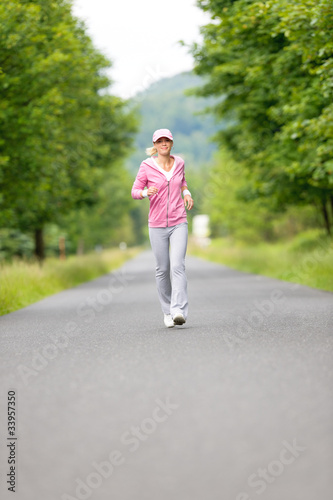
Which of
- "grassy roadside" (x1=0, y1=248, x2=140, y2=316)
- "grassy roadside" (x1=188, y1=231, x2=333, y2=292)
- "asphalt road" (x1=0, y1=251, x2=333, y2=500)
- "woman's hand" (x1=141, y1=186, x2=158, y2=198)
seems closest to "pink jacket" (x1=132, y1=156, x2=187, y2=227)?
"woman's hand" (x1=141, y1=186, x2=158, y2=198)

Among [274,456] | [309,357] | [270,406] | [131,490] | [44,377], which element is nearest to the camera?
[131,490]

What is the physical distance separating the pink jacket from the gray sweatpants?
0.11 meters

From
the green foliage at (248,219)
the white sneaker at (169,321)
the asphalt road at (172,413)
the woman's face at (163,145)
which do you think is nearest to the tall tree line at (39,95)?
the woman's face at (163,145)

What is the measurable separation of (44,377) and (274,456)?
8.65 feet

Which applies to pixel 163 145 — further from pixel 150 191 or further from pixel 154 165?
pixel 150 191

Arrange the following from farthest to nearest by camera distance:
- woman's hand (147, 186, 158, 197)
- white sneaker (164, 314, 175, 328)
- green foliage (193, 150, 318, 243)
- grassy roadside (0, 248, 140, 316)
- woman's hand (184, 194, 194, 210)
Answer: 1. green foliage (193, 150, 318, 243)
2. grassy roadside (0, 248, 140, 316)
3. white sneaker (164, 314, 175, 328)
4. woman's hand (184, 194, 194, 210)
5. woman's hand (147, 186, 158, 197)

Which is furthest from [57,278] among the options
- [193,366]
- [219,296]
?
[193,366]

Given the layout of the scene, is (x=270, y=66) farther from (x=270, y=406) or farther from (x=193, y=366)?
(x=270, y=406)

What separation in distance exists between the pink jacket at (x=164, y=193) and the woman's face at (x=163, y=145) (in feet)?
0.67

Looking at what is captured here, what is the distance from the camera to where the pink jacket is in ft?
29.0

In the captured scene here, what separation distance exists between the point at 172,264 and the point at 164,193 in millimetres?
860

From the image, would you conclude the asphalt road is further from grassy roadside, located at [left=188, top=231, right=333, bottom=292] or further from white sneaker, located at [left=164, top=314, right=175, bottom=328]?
grassy roadside, located at [left=188, top=231, right=333, bottom=292]

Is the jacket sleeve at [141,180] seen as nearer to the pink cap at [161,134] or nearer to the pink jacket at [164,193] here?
the pink jacket at [164,193]

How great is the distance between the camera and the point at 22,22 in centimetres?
1415
